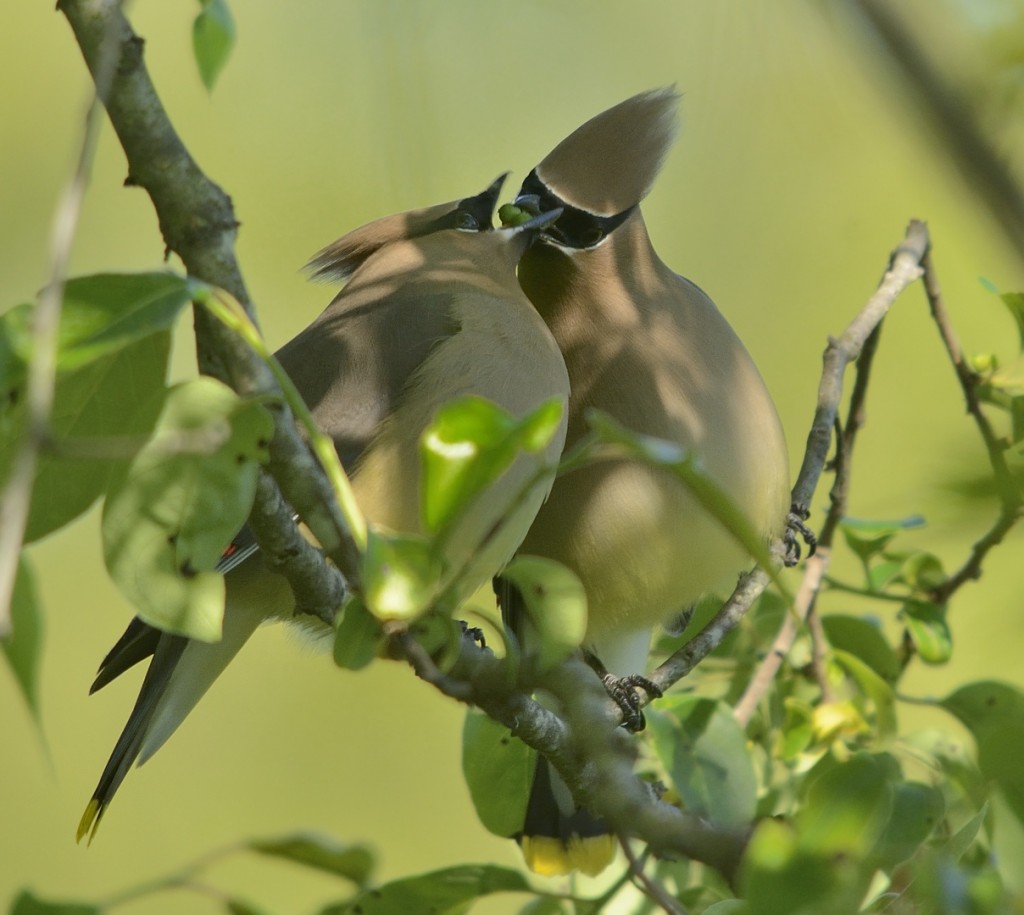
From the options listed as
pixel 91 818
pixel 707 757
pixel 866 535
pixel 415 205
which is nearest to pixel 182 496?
pixel 415 205

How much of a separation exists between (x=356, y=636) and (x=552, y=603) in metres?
0.17

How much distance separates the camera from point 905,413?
14.1ft

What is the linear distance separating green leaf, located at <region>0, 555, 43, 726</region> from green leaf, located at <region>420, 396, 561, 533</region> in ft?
0.96

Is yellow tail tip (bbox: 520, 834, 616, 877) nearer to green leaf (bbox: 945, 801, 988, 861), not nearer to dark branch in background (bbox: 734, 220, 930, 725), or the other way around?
dark branch in background (bbox: 734, 220, 930, 725)

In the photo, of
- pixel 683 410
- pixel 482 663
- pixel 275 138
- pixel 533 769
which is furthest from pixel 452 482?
pixel 683 410

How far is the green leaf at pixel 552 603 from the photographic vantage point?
1.26m

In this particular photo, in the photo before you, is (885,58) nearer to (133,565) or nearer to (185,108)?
(133,565)

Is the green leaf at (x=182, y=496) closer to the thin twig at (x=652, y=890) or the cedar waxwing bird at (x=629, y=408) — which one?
the thin twig at (x=652, y=890)

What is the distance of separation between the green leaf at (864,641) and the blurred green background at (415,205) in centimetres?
24

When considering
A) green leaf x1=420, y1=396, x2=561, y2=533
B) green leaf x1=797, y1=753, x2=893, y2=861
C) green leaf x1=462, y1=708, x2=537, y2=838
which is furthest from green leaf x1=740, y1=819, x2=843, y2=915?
green leaf x1=462, y1=708, x2=537, y2=838

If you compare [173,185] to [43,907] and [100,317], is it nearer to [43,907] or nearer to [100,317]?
[100,317]

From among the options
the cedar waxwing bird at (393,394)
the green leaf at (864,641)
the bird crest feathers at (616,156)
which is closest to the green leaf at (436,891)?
the cedar waxwing bird at (393,394)

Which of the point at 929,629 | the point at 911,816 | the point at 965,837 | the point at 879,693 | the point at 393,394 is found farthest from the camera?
the point at 393,394

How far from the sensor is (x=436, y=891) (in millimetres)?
1731
